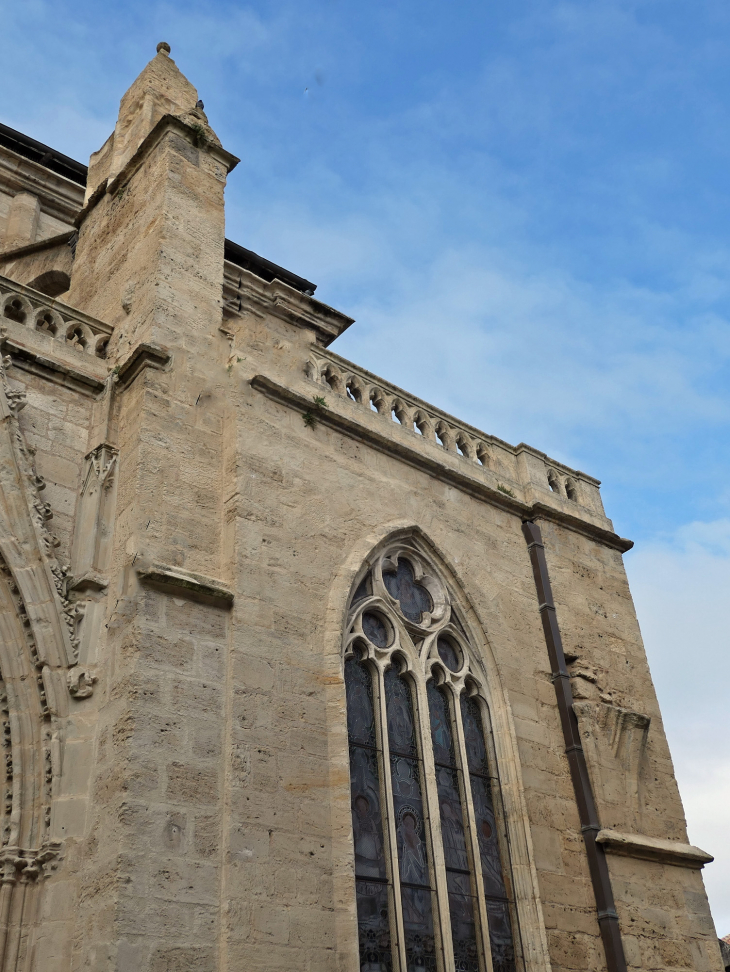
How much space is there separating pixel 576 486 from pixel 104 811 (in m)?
6.70

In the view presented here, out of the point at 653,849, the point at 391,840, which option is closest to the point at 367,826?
the point at 391,840

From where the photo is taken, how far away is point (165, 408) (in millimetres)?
7207

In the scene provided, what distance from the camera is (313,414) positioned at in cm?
823

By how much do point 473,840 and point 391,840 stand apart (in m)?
0.83

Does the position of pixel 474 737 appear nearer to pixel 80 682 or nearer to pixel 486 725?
pixel 486 725

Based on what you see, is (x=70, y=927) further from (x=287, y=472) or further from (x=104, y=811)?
(x=287, y=472)

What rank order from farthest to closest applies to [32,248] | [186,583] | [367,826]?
[32,248] → [367,826] → [186,583]

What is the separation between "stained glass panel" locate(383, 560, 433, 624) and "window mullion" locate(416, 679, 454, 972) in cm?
66

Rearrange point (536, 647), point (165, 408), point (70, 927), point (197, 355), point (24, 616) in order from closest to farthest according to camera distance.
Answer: point (70, 927) < point (24, 616) < point (165, 408) < point (197, 355) < point (536, 647)

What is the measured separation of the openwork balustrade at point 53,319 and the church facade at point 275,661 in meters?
0.02

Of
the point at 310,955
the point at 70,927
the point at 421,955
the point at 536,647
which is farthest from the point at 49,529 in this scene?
the point at 536,647

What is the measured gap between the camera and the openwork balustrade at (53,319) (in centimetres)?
747

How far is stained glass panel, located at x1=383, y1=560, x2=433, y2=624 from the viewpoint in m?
8.09

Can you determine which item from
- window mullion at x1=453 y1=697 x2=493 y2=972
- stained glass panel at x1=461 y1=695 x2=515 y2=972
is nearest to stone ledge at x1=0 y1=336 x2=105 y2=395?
window mullion at x1=453 y1=697 x2=493 y2=972
